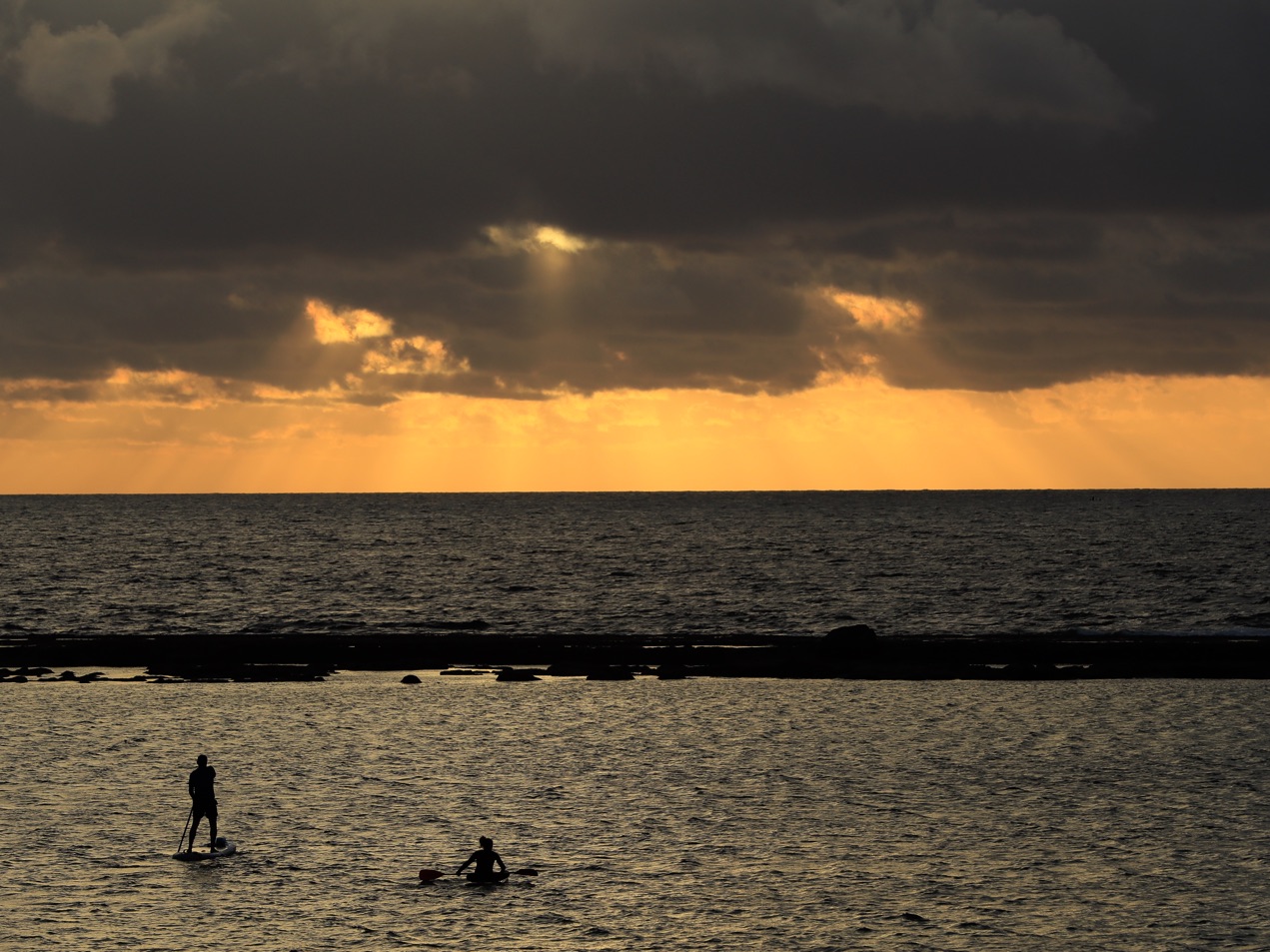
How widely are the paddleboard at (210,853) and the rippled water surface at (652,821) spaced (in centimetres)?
29

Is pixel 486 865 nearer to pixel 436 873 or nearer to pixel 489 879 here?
pixel 489 879

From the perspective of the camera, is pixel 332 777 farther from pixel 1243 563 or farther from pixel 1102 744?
pixel 1243 563

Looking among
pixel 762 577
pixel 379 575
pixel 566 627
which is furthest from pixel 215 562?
pixel 566 627

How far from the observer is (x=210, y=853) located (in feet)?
112

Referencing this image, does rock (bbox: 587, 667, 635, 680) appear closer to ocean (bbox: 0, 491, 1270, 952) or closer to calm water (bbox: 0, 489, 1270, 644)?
ocean (bbox: 0, 491, 1270, 952)

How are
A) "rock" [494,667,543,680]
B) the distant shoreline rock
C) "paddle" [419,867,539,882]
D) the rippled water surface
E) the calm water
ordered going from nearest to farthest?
the rippled water surface
"paddle" [419,867,539,882]
"rock" [494,667,543,680]
the distant shoreline rock
the calm water

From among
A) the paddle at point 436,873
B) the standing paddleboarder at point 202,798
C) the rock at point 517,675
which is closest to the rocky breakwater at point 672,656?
the rock at point 517,675

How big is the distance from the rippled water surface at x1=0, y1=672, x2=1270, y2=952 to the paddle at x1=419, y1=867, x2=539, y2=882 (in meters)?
0.16

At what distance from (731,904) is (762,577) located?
10624cm

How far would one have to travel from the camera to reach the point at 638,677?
69.6 m

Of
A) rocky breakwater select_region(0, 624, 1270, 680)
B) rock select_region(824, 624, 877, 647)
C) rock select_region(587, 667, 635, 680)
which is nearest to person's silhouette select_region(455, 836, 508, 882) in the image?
rocky breakwater select_region(0, 624, 1270, 680)

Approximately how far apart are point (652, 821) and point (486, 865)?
7222 millimetres

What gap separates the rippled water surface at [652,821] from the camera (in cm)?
2964

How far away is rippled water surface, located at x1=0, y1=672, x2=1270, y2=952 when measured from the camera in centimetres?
2964
